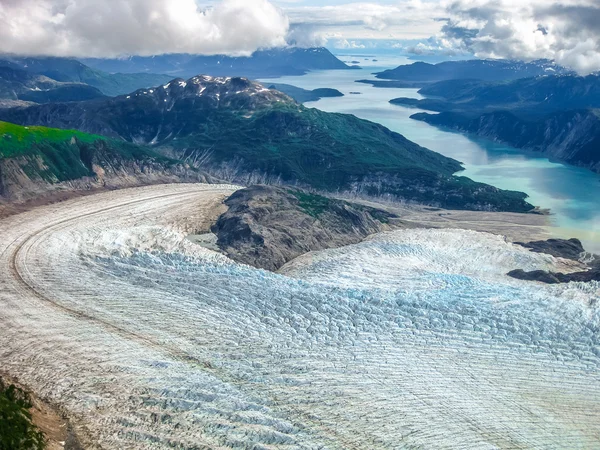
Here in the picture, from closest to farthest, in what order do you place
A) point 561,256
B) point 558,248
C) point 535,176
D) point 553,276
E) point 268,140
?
1. point 553,276
2. point 561,256
3. point 558,248
4. point 268,140
5. point 535,176

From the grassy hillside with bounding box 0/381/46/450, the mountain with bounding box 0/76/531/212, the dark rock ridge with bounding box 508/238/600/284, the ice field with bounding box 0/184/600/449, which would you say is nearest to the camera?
the grassy hillside with bounding box 0/381/46/450

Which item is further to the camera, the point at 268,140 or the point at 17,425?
the point at 268,140

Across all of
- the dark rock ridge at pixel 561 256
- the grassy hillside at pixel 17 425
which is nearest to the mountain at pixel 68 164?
the grassy hillside at pixel 17 425

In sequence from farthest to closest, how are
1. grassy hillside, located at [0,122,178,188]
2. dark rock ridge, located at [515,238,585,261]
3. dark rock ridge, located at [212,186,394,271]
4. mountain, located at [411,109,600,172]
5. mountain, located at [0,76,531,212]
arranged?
1. mountain, located at [411,109,600,172]
2. mountain, located at [0,76,531,212]
3. grassy hillside, located at [0,122,178,188]
4. dark rock ridge, located at [515,238,585,261]
5. dark rock ridge, located at [212,186,394,271]

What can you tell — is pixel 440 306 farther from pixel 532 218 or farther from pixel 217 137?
pixel 217 137

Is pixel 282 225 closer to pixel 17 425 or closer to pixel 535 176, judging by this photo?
pixel 17 425

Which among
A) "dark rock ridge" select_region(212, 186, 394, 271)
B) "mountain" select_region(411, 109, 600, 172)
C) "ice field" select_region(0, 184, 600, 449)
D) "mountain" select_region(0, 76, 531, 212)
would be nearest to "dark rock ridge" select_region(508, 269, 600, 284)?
"ice field" select_region(0, 184, 600, 449)

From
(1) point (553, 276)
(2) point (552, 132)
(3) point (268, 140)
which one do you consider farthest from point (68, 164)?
(2) point (552, 132)

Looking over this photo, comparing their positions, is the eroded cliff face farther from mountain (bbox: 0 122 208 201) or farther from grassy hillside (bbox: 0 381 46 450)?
grassy hillside (bbox: 0 381 46 450)
